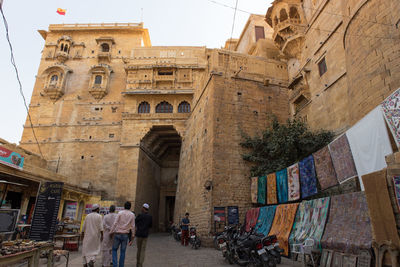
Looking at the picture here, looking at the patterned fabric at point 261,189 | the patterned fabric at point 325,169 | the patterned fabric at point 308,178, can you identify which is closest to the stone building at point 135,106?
the patterned fabric at point 261,189

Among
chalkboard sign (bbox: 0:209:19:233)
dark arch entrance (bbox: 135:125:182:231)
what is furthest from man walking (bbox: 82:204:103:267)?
dark arch entrance (bbox: 135:125:182:231)

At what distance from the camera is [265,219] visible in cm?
809

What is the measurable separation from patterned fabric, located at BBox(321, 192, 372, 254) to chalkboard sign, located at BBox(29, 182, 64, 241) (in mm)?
6034

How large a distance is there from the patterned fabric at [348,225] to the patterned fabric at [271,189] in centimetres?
327

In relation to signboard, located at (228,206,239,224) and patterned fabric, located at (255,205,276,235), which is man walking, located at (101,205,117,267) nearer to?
patterned fabric, located at (255,205,276,235)

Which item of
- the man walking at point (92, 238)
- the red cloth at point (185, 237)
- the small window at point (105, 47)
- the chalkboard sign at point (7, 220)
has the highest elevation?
the small window at point (105, 47)

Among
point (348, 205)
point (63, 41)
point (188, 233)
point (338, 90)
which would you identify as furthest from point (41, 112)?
point (348, 205)

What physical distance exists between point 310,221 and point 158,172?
58.8 ft

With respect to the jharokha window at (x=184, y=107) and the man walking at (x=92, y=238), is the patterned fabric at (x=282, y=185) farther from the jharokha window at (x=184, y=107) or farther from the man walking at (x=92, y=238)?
the jharokha window at (x=184, y=107)

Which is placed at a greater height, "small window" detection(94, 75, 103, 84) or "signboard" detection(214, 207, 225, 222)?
"small window" detection(94, 75, 103, 84)

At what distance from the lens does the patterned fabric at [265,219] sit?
305 inches

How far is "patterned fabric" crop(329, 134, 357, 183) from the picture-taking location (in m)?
5.31

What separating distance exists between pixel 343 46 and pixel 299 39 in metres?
3.50

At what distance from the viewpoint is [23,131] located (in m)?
21.1
